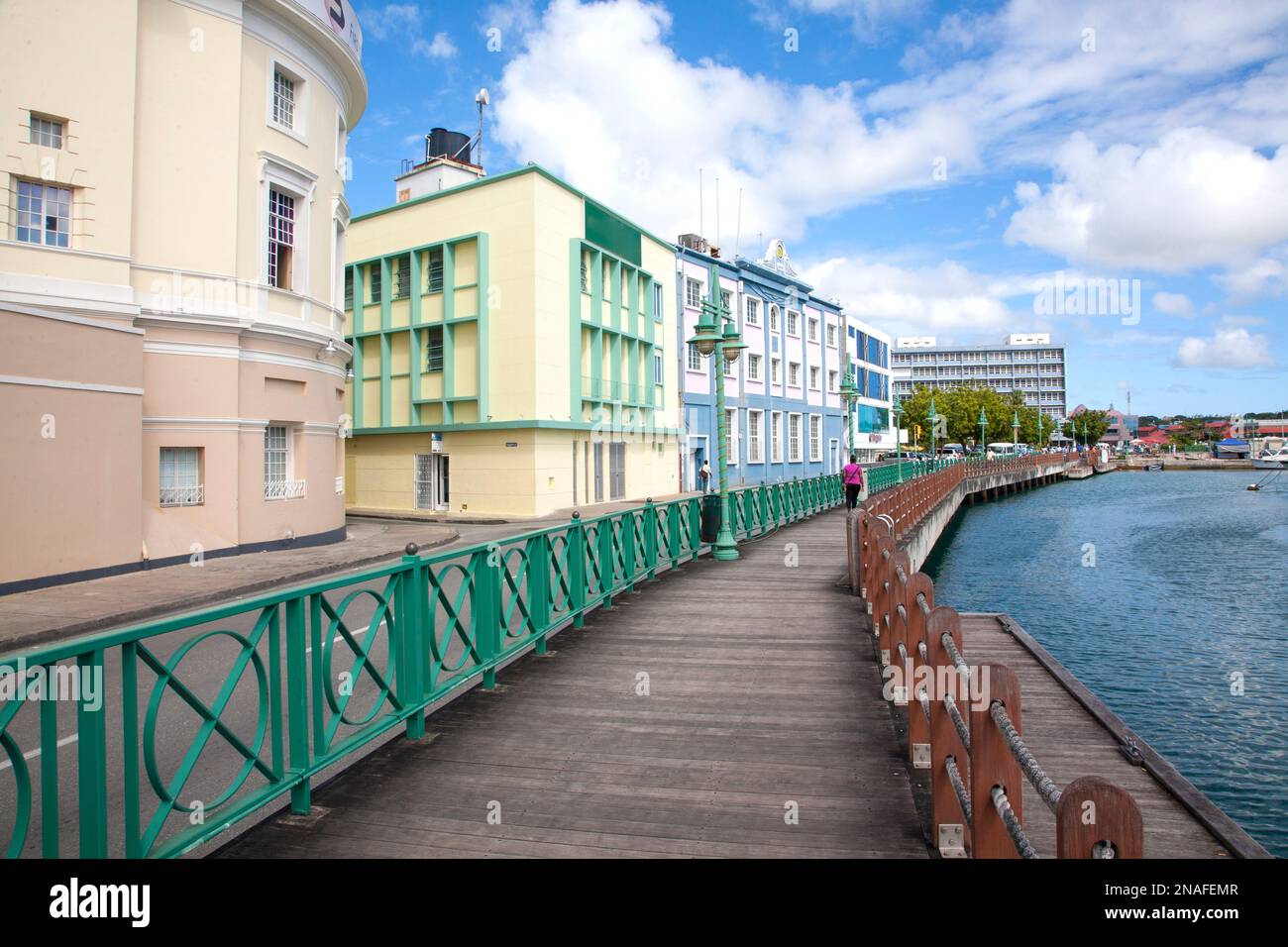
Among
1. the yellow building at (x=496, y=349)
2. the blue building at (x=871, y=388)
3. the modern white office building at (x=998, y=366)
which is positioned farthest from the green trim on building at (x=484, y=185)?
the modern white office building at (x=998, y=366)

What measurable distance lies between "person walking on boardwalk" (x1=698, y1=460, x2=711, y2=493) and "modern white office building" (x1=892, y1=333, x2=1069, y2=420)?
375 ft

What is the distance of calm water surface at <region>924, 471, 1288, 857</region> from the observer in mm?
9656

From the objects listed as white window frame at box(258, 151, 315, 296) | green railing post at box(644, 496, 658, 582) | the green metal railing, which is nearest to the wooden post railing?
the green metal railing

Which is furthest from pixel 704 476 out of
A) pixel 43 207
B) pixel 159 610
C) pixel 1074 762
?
pixel 1074 762

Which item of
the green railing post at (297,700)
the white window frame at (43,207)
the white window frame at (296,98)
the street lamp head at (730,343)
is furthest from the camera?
the white window frame at (296,98)

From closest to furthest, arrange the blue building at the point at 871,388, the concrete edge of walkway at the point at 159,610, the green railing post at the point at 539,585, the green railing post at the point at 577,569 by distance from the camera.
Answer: the green railing post at the point at 539,585, the green railing post at the point at 577,569, the concrete edge of walkway at the point at 159,610, the blue building at the point at 871,388

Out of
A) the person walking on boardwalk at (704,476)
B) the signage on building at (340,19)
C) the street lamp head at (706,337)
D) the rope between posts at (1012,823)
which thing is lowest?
the rope between posts at (1012,823)

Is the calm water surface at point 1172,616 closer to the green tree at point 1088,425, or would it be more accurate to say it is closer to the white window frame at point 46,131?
the white window frame at point 46,131

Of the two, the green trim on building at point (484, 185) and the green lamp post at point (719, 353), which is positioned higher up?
the green trim on building at point (484, 185)

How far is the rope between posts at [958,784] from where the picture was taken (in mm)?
3666

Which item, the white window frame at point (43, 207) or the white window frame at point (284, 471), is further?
the white window frame at point (284, 471)

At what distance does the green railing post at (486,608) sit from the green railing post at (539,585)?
0.80 metres

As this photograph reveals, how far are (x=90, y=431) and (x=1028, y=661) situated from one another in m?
15.9

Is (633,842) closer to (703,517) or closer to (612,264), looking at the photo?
(703,517)
